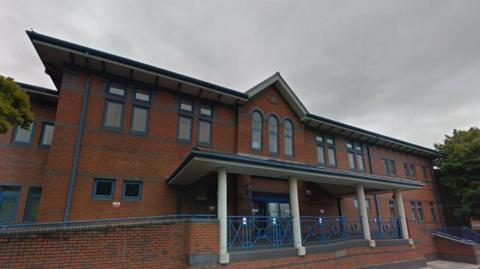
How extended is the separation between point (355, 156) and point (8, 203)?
1898 cm

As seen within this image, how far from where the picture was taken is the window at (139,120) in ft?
34.7

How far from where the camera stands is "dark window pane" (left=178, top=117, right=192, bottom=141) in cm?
1153

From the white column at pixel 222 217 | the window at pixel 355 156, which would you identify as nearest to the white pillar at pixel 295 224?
the white column at pixel 222 217

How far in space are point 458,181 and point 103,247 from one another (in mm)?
26928

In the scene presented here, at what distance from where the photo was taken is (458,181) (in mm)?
21594

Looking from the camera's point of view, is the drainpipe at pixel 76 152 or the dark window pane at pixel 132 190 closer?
the drainpipe at pixel 76 152

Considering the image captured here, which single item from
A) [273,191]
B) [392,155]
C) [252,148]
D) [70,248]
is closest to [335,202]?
[273,191]

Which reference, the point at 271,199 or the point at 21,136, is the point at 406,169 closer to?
the point at 271,199

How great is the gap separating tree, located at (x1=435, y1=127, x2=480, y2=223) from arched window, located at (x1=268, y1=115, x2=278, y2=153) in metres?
17.7

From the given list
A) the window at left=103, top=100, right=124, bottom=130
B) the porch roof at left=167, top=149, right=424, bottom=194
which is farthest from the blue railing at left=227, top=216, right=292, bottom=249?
the window at left=103, top=100, right=124, bottom=130

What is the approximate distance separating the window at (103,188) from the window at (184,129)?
3.33 m

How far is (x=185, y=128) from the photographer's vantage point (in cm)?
1170

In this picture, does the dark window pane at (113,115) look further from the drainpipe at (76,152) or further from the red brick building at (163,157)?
the drainpipe at (76,152)

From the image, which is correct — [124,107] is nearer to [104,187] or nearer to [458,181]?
[104,187]
